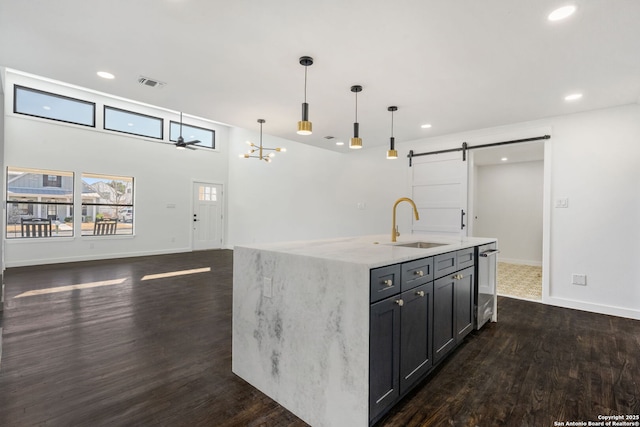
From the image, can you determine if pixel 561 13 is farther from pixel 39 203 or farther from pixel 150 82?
pixel 39 203

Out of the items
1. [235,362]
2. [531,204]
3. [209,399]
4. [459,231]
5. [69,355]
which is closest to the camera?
[209,399]

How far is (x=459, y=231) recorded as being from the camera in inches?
199

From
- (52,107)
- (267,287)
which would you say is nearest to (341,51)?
(267,287)

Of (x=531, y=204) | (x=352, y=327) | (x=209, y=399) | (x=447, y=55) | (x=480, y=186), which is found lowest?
(x=209, y=399)

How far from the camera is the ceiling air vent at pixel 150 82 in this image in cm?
322

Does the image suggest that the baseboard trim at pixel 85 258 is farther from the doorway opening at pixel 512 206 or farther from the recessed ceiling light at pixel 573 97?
the recessed ceiling light at pixel 573 97

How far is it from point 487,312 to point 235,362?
8.68 ft

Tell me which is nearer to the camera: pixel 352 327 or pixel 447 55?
pixel 352 327

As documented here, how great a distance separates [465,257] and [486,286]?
28.8 inches


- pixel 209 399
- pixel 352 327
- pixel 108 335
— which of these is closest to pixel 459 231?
pixel 352 327

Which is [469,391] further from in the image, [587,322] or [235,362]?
[587,322]

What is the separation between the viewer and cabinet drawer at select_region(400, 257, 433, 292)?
1875 mm

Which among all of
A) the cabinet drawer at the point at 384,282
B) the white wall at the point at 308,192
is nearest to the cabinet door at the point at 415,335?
the cabinet drawer at the point at 384,282

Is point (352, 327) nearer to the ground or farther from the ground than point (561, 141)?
nearer to the ground
